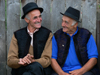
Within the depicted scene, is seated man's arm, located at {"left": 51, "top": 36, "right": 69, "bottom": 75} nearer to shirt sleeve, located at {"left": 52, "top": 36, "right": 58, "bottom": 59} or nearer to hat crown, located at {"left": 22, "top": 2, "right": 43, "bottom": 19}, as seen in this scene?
shirt sleeve, located at {"left": 52, "top": 36, "right": 58, "bottom": 59}

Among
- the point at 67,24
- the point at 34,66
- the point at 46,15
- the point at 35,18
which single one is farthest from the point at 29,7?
the point at 34,66

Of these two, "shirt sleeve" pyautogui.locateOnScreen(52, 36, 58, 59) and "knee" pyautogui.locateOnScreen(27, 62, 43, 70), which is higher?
"shirt sleeve" pyautogui.locateOnScreen(52, 36, 58, 59)

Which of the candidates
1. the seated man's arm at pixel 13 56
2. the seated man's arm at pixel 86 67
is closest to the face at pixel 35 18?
the seated man's arm at pixel 13 56

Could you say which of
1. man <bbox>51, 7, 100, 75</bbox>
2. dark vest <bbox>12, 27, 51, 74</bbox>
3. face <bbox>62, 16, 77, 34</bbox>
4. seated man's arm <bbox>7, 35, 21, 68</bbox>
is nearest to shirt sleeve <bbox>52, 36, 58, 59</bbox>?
man <bbox>51, 7, 100, 75</bbox>

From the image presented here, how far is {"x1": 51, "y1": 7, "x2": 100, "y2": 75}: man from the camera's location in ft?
14.3

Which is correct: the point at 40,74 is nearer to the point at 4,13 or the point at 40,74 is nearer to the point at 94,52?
the point at 94,52

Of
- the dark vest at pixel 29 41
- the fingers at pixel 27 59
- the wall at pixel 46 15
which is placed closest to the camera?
the fingers at pixel 27 59

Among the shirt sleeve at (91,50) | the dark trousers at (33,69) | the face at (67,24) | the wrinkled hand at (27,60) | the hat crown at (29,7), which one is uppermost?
the hat crown at (29,7)

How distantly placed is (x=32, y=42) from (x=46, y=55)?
1.42 ft

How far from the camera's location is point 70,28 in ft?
14.4

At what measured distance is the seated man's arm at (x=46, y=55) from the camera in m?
4.27

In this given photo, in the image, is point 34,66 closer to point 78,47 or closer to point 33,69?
point 33,69

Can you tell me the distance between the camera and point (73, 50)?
175 inches

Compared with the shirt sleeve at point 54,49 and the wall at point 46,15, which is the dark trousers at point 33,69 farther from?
the wall at point 46,15
